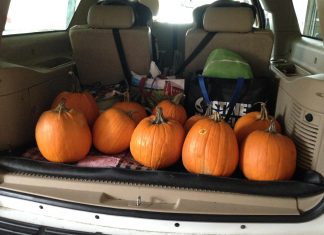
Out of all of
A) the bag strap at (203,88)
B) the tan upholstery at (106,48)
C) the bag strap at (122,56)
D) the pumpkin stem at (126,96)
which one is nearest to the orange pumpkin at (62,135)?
the pumpkin stem at (126,96)

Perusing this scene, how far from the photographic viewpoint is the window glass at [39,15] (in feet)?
6.30

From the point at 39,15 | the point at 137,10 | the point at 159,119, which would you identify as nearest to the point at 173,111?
the point at 159,119

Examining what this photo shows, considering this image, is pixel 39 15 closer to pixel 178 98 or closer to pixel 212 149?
pixel 178 98

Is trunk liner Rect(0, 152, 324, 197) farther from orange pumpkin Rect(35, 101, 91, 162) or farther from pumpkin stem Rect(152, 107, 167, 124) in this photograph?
pumpkin stem Rect(152, 107, 167, 124)

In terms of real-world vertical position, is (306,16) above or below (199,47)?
above

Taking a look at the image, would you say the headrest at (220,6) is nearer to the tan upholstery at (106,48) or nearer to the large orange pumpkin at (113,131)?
the tan upholstery at (106,48)

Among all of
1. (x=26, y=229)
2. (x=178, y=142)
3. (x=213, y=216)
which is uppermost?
(x=178, y=142)

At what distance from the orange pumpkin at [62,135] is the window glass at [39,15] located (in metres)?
0.78

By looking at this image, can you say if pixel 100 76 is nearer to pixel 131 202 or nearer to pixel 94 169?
pixel 94 169

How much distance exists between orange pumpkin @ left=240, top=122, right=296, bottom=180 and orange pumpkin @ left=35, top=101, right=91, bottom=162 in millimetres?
676

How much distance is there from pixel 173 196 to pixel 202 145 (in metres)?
0.21

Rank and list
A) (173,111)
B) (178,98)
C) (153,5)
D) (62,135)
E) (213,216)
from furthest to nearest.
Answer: (153,5) → (178,98) → (173,111) → (62,135) → (213,216)

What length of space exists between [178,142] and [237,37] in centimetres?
97

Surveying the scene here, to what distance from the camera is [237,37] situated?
193 centimetres
